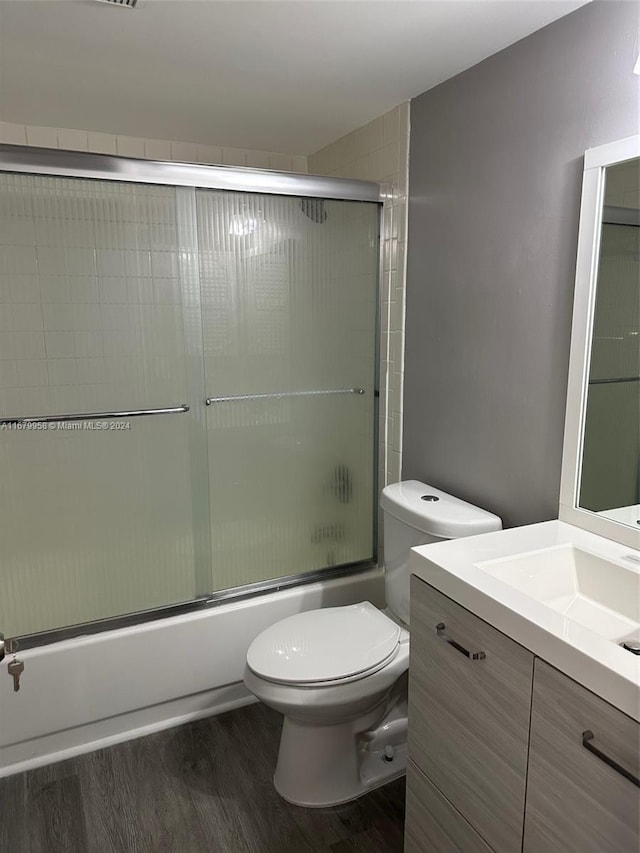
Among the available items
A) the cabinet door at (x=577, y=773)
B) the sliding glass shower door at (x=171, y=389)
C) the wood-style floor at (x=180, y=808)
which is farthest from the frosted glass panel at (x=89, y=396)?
the cabinet door at (x=577, y=773)

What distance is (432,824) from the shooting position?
1393mm

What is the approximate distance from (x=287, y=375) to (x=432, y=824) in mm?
1485

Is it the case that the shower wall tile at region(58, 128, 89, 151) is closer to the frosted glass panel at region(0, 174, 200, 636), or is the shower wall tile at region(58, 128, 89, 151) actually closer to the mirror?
the frosted glass panel at region(0, 174, 200, 636)

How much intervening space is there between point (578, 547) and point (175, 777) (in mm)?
1424

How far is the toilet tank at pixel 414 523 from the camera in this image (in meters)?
1.77

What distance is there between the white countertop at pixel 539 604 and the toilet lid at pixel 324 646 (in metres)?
0.46

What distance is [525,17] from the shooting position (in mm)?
1500

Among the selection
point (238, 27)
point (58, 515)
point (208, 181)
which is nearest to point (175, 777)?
point (58, 515)

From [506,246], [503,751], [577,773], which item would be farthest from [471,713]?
[506,246]

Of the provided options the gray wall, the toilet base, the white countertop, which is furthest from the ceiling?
the toilet base

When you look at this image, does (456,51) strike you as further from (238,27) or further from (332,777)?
(332,777)

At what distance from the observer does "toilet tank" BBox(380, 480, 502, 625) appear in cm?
177

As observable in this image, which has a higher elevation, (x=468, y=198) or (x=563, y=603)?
(x=468, y=198)

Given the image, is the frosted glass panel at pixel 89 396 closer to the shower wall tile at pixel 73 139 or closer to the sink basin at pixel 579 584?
the shower wall tile at pixel 73 139
